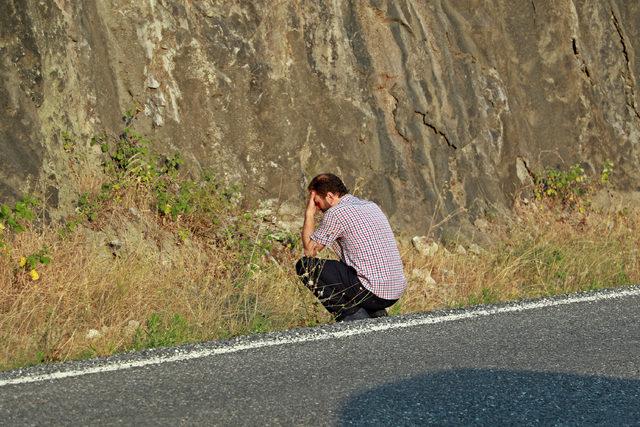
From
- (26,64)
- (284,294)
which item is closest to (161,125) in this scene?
(26,64)

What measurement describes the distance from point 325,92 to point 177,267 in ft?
12.6

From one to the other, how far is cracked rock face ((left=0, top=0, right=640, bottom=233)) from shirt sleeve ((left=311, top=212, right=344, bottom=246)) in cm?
268

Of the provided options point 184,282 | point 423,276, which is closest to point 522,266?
point 423,276

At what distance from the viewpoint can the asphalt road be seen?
5633 millimetres

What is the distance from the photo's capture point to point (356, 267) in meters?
9.33

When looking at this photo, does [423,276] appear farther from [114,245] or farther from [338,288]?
[114,245]

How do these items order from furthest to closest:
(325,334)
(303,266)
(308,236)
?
(308,236) < (303,266) < (325,334)

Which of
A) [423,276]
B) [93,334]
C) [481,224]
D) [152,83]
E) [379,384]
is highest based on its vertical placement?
[152,83]

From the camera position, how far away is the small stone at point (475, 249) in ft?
44.9

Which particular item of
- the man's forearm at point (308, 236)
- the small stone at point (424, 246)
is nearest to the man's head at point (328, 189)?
the man's forearm at point (308, 236)

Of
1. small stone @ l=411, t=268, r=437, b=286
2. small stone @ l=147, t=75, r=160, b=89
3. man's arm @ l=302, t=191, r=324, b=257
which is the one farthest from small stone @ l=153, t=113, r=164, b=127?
man's arm @ l=302, t=191, r=324, b=257

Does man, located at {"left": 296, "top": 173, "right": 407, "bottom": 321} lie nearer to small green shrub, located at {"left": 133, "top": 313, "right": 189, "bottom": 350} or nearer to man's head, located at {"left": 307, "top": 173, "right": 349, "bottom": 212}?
man's head, located at {"left": 307, "top": 173, "right": 349, "bottom": 212}

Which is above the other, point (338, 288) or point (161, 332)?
point (161, 332)

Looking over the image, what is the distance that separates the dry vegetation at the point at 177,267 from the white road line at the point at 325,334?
111 cm
